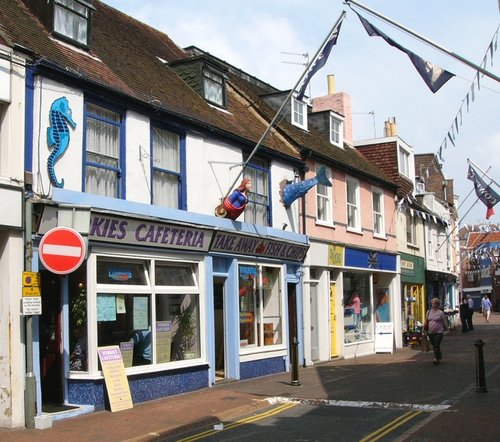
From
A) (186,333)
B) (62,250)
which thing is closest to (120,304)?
(186,333)

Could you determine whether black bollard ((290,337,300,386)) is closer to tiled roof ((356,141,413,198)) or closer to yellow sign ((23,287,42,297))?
yellow sign ((23,287,42,297))

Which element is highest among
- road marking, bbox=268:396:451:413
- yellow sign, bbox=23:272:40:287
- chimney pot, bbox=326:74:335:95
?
chimney pot, bbox=326:74:335:95

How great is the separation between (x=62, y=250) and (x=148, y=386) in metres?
3.65

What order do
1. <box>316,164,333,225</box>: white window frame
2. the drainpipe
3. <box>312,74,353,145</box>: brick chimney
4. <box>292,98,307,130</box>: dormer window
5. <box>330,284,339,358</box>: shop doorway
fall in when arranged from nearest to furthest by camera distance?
the drainpipe < <box>316,164,333,225</box>: white window frame < <box>330,284,339,358</box>: shop doorway < <box>292,98,307,130</box>: dormer window < <box>312,74,353,145</box>: brick chimney

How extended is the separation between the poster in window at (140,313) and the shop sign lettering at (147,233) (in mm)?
1042

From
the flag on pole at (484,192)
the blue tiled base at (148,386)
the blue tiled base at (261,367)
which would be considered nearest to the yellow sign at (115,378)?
the blue tiled base at (148,386)

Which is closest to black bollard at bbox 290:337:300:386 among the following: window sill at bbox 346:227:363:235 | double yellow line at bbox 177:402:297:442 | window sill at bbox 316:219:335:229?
double yellow line at bbox 177:402:297:442

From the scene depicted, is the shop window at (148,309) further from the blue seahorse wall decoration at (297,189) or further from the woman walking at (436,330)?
the woman walking at (436,330)

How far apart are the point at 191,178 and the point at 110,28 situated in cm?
485

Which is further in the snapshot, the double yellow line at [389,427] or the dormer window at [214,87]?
the dormer window at [214,87]

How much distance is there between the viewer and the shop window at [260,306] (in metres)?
16.0

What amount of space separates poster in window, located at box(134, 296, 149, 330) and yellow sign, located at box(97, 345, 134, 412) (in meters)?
0.92

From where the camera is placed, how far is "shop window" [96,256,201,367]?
11922mm

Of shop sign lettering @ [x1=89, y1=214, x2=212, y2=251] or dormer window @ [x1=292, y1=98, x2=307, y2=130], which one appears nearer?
shop sign lettering @ [x1=89, y1=214, x2=212, y2=251]
